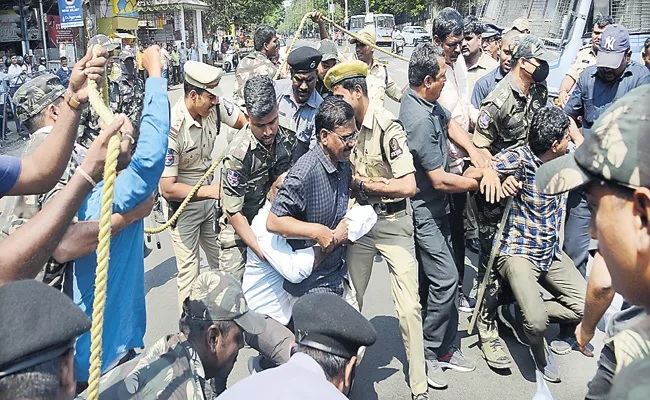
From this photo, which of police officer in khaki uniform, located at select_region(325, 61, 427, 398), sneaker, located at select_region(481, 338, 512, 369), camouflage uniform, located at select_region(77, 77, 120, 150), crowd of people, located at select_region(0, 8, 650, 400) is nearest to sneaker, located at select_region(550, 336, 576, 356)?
crowd of people, located at select_region(0, 8, 650, 400)

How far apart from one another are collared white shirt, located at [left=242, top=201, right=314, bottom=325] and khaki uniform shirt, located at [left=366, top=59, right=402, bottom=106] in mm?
2648

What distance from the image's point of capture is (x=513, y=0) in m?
10.9

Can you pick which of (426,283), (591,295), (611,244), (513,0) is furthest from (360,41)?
(513,0)

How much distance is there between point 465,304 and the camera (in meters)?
4.70

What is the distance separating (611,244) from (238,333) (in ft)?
5.70

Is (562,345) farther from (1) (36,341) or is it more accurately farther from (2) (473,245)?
(1) (36,341)

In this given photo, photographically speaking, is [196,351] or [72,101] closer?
[72,101]

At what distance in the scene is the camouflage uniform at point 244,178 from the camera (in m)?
3.37

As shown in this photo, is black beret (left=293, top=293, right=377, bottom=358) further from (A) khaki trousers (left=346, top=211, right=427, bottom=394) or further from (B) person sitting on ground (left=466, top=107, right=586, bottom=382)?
(B) person sitting on ground (left=466, top=107, right=586, bottom=382)

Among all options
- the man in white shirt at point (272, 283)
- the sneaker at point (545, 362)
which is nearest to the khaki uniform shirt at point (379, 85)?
the man in white shirt at point (272, 283)

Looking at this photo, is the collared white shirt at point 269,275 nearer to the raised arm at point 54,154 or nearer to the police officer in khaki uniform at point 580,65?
the raised arm at point 54,154

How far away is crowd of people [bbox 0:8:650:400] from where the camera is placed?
141cm

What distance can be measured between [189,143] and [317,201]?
1418 mm

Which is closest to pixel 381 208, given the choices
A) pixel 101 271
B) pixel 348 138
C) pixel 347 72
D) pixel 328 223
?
pixel 328 223
